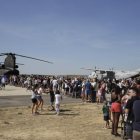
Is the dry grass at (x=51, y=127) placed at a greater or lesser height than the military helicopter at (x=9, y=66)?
lesser

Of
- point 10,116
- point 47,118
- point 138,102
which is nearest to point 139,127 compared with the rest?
point 138,102

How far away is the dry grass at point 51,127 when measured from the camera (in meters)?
6.34

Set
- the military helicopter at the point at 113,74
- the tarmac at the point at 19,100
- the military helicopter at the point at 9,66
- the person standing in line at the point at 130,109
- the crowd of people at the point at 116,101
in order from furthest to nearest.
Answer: the military helicopter at the point at 113,74 → the military helicopter at the point at 9,66 → the tarmac at the point at 19,100 → the person standing in line at the point at 130,109 → the crowd of people at the point at 116,101

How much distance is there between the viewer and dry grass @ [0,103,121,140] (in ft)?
20.8

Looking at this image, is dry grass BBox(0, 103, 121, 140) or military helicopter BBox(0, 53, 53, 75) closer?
dry grass BBox(0, 103, 121, 140)

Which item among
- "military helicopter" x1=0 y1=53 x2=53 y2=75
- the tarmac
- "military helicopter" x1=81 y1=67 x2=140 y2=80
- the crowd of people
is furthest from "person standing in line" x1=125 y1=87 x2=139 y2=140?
"military helicopter" x1=81 y1=67 x2=140 y2=80

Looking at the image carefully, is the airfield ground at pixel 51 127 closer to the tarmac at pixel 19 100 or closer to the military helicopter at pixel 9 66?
the tarmac at pixel 19 100

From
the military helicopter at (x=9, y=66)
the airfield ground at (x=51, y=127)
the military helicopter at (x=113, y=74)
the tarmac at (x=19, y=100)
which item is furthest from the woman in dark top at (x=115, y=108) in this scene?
the military helicopter at (x=113, y=74)

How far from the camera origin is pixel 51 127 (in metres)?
7.47

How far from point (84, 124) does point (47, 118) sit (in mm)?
2088

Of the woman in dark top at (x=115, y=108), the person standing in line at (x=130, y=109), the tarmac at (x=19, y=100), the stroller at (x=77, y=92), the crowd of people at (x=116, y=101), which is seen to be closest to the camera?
the crowd of people at (x=116, y=101)

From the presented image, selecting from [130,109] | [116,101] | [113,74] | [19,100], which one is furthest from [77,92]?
[113,74]

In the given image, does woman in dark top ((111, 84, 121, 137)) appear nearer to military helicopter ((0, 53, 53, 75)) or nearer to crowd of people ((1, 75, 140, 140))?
crowd of people ((1, 75, 140, 140))

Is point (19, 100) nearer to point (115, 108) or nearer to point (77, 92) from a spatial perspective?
point (77, 92)
